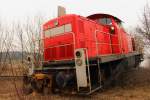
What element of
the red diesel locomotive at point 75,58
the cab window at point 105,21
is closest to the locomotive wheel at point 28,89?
the red diesel locomotive at point 75,58

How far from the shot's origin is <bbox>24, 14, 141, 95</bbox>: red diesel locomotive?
8008 millimetres

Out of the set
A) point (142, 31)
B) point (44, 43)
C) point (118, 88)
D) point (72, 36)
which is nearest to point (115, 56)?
point (118, 88)

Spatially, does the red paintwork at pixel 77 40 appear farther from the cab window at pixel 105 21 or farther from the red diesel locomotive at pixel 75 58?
the cab window at pixel 105 21

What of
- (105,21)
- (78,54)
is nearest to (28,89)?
(78,54)

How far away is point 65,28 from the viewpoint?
918 cm

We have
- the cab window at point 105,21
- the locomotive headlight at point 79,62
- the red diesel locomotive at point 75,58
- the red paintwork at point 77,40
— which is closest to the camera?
the locomotive headlight at point 79,62

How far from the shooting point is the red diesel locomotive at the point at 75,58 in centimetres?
801

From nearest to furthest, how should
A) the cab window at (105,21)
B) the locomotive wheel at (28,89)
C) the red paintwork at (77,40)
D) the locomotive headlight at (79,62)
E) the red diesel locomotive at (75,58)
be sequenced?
1. the locomotive headlight at (79,62)
2. the red diesel locomotive at (75,58)
3. the red paintwork at (77,40)
4. the locomotive wheel at (28,89)
5. the cab window at (105,21)

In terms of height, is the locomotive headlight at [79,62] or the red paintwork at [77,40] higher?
the red paintwork at [77,40]

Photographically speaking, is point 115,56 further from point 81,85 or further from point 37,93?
point 37,93

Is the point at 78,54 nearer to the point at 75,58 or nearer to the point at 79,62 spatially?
the point at 75,58

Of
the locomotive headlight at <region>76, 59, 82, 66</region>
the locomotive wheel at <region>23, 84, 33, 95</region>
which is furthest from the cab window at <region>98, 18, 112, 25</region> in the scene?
the locomotive wheel at <region>23, 84, 33, 95</region>

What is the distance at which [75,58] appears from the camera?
7.98m

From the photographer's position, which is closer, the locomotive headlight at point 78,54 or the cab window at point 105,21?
the locomotive headlight at point 78,54
